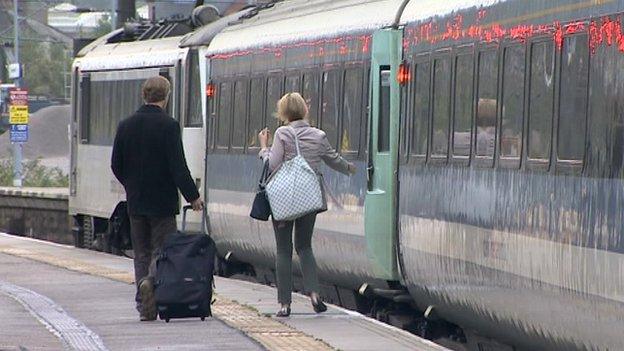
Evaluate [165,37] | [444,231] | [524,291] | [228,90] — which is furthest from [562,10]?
[165,37]

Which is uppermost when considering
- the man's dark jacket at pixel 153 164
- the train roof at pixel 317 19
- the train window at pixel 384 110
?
the train roof at pixel 317 19

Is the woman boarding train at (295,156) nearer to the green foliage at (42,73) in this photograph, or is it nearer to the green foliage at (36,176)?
the green foliage at (36,176)

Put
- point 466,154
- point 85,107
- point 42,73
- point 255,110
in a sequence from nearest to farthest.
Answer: point 466,154, point 255,110, point 85,107, point 42,73

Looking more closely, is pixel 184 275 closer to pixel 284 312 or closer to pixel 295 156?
pixel 284 312

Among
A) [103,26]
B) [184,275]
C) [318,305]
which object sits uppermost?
[103,26]

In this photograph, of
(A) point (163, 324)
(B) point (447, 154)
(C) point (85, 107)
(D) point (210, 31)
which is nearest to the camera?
→ (A) point (163, 324)

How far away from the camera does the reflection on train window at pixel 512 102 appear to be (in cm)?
1203

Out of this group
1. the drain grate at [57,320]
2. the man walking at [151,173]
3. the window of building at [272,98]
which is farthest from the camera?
the window of building at [272,98]

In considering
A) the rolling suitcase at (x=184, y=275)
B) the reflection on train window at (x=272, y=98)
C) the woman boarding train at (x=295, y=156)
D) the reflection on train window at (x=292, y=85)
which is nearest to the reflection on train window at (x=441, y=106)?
the woman boarding train at (x=295, y=156)

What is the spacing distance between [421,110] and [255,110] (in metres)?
5.72

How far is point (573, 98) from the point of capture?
10.8 metres

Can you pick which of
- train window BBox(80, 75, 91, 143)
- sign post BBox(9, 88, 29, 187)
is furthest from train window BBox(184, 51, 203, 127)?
sign post BBox(9, 88, 29, 187)

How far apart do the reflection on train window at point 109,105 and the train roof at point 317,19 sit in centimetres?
373

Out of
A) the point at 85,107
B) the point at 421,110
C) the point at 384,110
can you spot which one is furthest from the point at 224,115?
the point at 85,107
